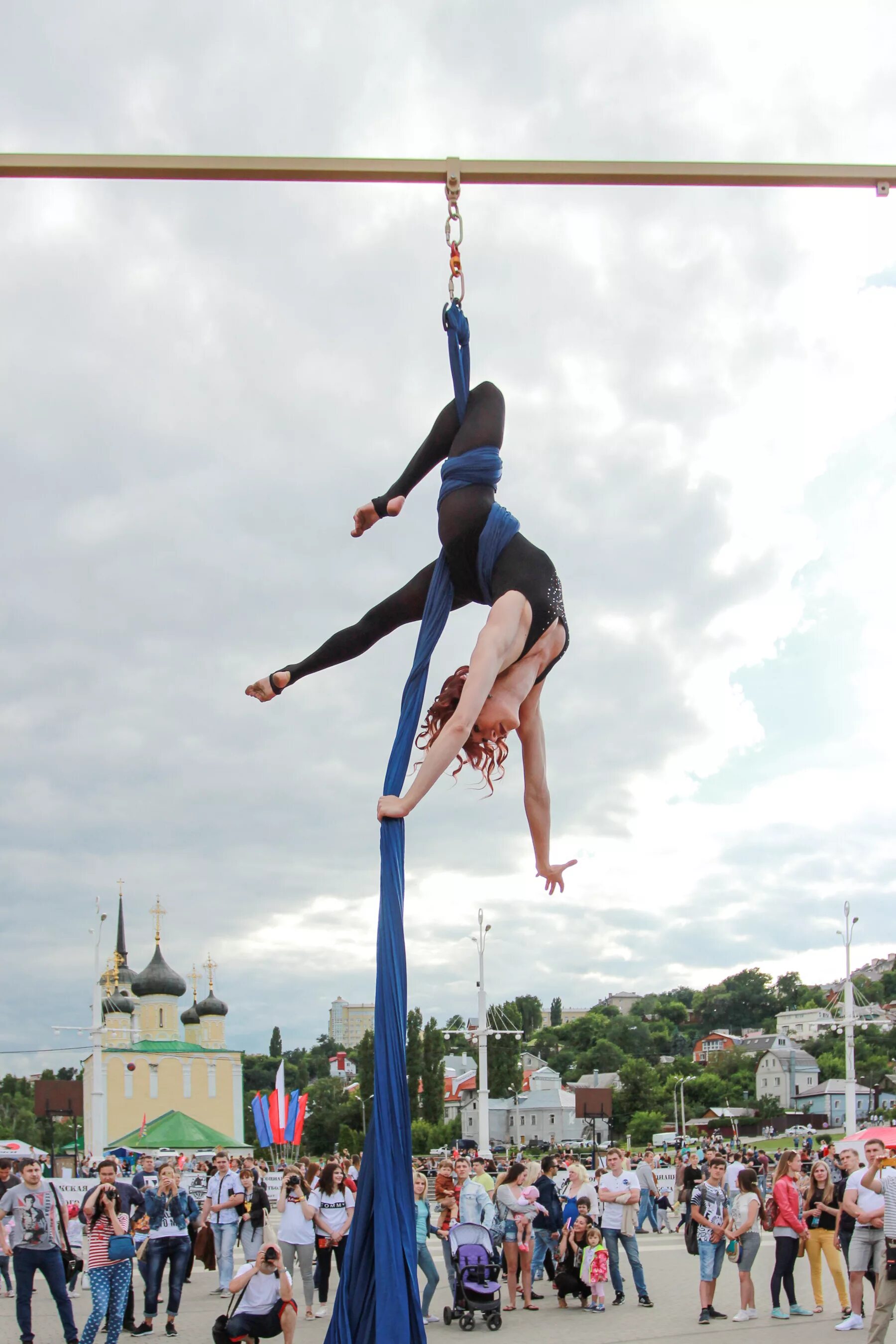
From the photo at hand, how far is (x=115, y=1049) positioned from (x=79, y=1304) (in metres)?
57.6

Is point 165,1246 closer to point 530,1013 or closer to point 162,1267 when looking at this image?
point 162,1267

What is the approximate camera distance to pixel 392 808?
4.87 metres

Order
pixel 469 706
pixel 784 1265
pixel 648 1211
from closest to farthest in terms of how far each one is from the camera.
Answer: pixel 469 706, pixel 784 1265, pixel 648 1211

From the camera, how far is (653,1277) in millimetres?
14133

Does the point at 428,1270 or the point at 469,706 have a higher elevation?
the point at 469,706

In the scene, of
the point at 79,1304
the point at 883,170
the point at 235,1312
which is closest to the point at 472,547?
the point at 883,170

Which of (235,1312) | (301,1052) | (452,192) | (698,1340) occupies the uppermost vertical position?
(452,192)

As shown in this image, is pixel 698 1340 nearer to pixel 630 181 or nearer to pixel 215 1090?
pixel 630 181

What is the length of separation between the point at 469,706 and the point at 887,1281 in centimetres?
623

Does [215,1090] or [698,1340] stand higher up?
[698,1340]

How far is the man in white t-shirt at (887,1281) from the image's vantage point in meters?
8.43

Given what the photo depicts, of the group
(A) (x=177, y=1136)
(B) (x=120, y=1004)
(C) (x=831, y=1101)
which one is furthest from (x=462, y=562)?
(C) (x=831, y=1101)

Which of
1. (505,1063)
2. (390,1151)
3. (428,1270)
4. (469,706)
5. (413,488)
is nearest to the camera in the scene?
(390,1151)

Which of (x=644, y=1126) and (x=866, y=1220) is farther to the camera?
(x=644, y=1126)
